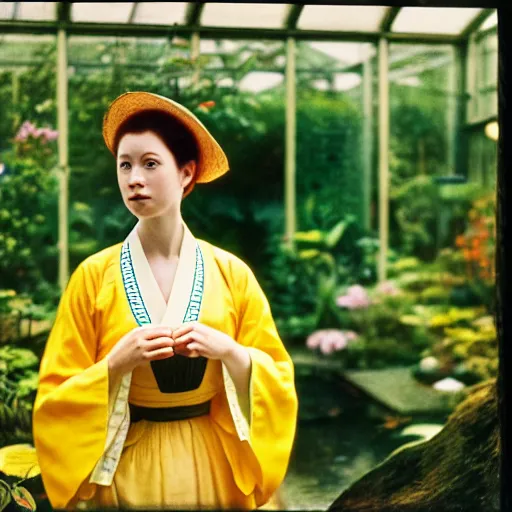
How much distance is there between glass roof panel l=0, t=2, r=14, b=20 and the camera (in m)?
3.91

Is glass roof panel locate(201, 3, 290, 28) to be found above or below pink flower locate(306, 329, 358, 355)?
above

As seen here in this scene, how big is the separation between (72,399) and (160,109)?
1.32 metres

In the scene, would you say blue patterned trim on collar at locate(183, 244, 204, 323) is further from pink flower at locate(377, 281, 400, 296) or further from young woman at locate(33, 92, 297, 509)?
pink flower at locate(377, 281, 400, 296)

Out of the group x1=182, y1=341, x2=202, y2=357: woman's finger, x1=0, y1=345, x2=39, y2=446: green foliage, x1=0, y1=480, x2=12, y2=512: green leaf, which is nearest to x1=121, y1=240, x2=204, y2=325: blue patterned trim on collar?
x1=182, y1=341, x2=202, y2=357: woman's finger

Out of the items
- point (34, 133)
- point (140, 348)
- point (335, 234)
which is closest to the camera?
point (140, 348)

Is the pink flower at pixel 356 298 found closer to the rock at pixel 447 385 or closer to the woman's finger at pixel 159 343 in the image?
the rock at pixel 447 385

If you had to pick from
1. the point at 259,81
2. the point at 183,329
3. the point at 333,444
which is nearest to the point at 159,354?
the point at 183,329

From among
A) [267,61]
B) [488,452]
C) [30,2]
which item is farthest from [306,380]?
[30,2]

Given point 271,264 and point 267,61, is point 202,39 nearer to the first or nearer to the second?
point 267,61

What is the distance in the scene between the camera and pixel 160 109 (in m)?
3.70

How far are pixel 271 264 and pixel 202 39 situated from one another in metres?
1.14

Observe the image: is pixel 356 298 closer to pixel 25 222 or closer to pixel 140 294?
pixel 140 294

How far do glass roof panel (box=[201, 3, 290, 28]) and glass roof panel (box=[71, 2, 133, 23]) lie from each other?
1.22ft

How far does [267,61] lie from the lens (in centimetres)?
411
